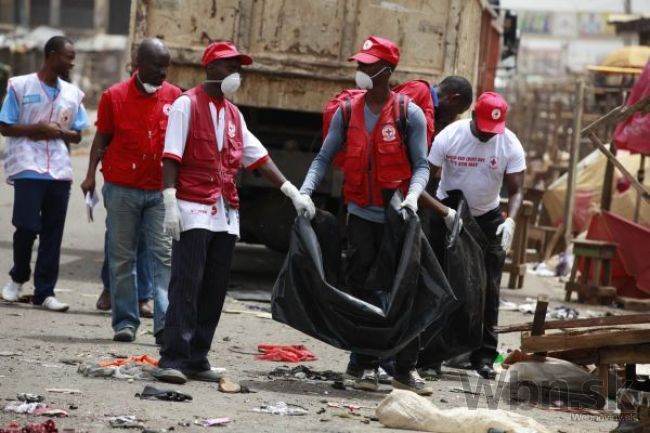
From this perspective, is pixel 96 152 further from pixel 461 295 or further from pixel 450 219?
pixel 461 295

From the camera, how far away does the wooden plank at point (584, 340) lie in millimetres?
7227

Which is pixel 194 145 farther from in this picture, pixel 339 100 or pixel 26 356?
pixel 26 356

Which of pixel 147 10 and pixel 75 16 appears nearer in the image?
pixel 147 10

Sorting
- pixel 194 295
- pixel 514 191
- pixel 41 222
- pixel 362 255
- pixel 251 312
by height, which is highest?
pixel 514 191

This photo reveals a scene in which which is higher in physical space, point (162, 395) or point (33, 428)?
point (33, 428)

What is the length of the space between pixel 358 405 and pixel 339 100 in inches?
73.9

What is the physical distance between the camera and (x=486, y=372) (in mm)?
8680

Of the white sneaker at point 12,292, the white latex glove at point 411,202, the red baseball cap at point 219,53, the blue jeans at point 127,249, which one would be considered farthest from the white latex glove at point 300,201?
the white sneaker at point 12,292

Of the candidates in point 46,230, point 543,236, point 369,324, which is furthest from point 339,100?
point 543,236

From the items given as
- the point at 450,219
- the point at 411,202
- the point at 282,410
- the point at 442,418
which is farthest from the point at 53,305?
the point at 442,418

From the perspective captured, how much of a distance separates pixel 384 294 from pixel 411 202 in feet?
1.80

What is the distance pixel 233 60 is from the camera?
745cm

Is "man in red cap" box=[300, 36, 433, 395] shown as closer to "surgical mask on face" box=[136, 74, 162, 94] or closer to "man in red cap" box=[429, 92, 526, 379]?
"man in red cap" box=[429, 92, 526, 379]

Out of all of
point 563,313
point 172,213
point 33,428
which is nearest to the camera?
point 33,428
